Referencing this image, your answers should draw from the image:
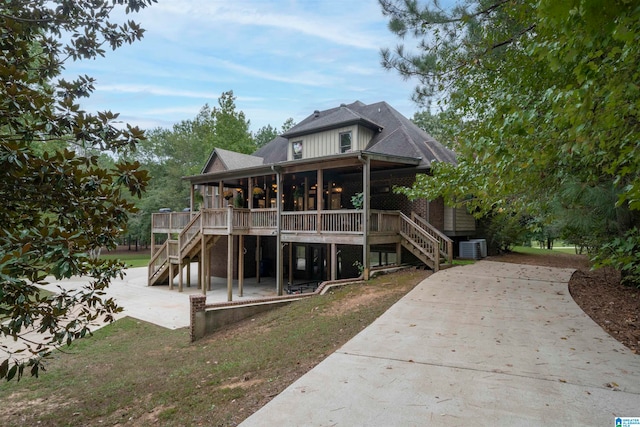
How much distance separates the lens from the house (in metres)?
11.9

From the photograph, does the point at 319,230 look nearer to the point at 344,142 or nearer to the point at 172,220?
the point at 344,142

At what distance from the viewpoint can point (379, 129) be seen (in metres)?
16.6

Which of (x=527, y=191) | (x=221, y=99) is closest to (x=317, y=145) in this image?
(x=527, y=191)

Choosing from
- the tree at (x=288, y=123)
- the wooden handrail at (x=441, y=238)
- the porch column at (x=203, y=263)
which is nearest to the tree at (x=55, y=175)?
the wooden handrail at (x=441, y=238)

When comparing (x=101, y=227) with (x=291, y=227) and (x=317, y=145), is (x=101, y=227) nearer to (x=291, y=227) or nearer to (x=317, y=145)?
(x=291, y=227)

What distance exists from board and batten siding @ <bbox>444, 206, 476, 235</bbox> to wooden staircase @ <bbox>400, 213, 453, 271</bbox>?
5.24 feet

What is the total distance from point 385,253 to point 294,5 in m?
9.74

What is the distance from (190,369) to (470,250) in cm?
1299

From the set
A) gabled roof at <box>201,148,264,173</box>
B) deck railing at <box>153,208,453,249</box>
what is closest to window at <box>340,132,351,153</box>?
deck railing at <box>153,208,453,249</box>

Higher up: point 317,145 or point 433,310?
point 317,145

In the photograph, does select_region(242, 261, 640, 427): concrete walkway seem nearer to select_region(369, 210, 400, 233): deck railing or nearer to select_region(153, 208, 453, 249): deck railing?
select_region(369, 210, 400, 233): deck railing

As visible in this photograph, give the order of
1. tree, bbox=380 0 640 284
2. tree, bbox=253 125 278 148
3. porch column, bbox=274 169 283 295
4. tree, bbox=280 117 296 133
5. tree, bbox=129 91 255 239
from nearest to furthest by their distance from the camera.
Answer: tree, bbox=380 0 640 284 < porch column, bbox=274 169 283 295 < tree, bbox=129 91 255 239 < tree, bbox=280 117 296 133 < tree, bbox=253 125 278 148

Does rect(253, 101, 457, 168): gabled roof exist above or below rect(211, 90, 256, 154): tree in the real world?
below

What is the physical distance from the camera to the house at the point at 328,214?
1188 centimetres
